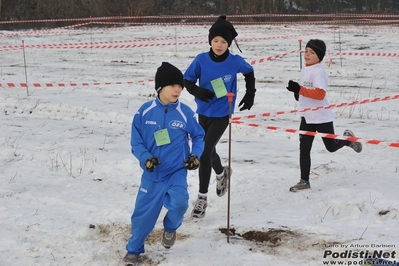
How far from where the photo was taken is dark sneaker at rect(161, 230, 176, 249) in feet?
16.4

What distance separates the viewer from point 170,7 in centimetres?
3972

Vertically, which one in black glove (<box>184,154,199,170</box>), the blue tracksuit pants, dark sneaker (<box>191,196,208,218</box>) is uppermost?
black glove (<box>184,154,199,170</box>)

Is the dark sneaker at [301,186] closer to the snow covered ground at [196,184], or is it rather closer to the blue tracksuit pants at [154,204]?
the snow covered ground at [196,184]

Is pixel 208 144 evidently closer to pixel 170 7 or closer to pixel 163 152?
pixel 163 152

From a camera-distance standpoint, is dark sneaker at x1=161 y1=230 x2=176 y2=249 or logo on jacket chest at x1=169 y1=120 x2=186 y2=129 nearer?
logo on jacket chest at x1=169 y1=120 x2=186 y2=129

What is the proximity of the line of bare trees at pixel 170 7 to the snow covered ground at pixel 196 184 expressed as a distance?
19.7 m

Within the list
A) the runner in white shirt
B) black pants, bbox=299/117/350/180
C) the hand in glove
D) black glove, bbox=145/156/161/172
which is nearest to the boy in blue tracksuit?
black glove, bbox=145/156/161/172

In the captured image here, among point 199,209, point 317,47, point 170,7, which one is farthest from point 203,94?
point 170,7

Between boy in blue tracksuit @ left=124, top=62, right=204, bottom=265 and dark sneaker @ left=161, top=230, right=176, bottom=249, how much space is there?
0.15 meters

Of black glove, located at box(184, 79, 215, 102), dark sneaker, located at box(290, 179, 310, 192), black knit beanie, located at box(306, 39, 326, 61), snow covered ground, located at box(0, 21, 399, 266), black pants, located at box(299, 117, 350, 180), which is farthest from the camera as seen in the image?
dark sneaker, located at box(290, 179, 310, 192)

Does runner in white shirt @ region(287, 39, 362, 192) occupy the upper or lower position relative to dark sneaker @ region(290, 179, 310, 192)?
upper

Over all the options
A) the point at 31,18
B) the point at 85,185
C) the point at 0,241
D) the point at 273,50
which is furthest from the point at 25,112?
the point at 31,18

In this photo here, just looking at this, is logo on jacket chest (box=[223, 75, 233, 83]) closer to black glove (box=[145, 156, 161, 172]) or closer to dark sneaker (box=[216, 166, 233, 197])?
dark sneaker (box=[216, 166, 233, 197])

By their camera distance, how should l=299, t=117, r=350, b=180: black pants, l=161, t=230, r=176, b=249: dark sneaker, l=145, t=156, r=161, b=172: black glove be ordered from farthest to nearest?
l=299, t=117, r=350, b=180: black pants → l=161, t=230, r=176, b=249: dark sneaker → l=145, t=156, r=161, b=172: black glove
